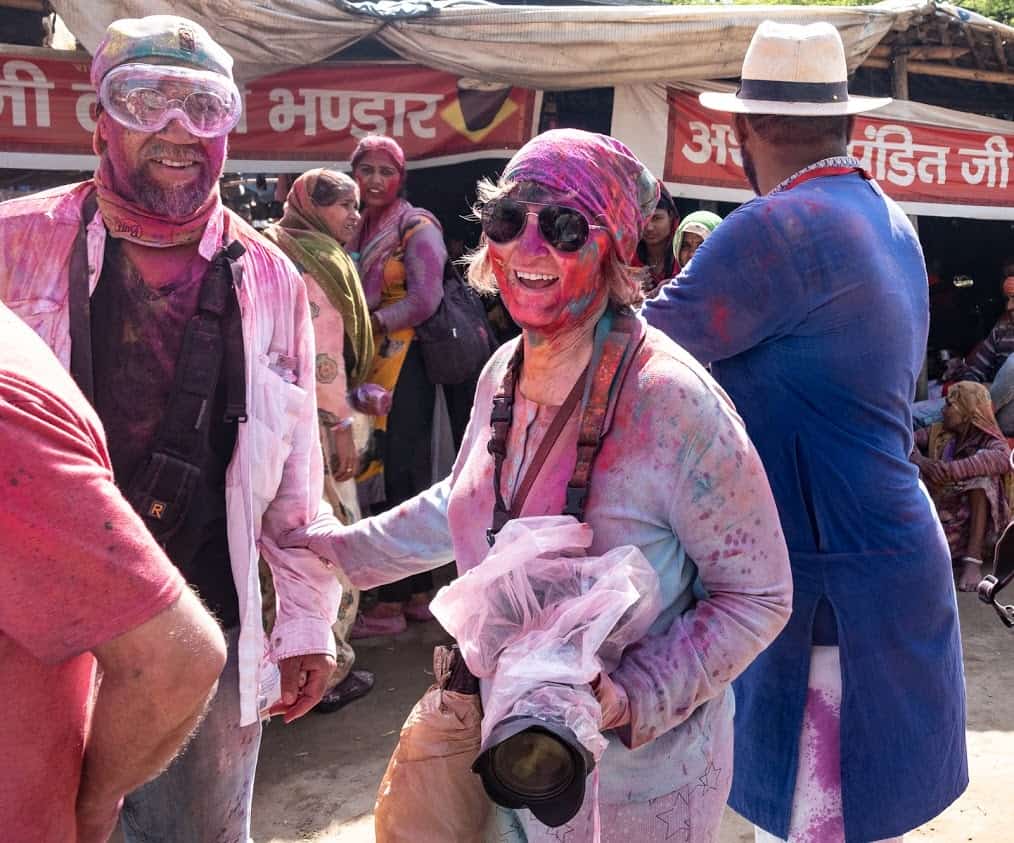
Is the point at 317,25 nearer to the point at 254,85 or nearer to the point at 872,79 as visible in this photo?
the point at 254,85

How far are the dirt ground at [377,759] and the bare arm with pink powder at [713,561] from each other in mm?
2344

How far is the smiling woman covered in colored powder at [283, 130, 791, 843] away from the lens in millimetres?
1770

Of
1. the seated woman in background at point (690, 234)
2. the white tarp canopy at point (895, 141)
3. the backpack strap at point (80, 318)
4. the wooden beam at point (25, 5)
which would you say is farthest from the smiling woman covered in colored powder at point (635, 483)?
the wooden beam at point (25, 5)

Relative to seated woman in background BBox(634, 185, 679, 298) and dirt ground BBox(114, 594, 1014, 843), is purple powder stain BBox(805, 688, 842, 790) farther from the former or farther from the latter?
seated woman in background BBox(634, 185, 679, 298)

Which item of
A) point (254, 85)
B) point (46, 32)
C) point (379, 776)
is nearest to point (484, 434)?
point (379, 776)

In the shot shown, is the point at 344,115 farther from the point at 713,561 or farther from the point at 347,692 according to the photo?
the point at 713,561

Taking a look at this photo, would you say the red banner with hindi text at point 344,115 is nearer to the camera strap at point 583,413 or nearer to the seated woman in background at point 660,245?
the seated woman in background at point 660,245

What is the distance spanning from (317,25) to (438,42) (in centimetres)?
65

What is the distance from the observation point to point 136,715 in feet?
4.30

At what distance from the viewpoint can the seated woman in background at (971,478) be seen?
6.66 meters

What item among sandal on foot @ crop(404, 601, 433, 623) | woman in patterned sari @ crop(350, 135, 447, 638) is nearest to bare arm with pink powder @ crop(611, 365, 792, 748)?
woman in patterned sari @ crop(350, 135, 447, 638)

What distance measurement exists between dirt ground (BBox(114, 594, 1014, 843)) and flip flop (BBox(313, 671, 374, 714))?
0.04 meters

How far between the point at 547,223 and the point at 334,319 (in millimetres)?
2617

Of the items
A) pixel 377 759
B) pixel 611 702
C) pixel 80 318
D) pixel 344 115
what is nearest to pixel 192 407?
pixel 80 318
